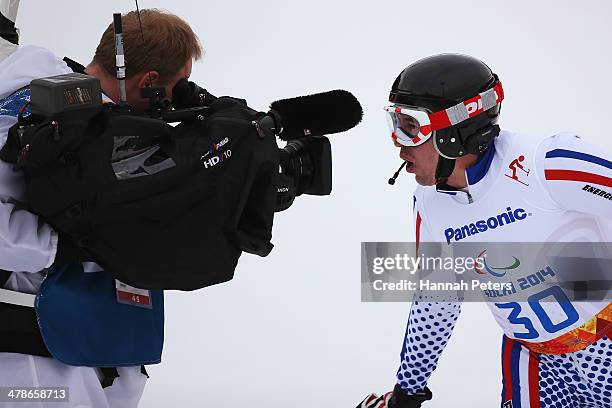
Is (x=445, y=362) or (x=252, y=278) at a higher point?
(x=252, y=278)

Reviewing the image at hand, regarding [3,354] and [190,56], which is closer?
[3,354]

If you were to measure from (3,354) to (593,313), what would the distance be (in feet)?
5.11

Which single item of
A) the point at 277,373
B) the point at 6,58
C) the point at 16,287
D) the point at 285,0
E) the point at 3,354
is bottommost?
the point at 277,373

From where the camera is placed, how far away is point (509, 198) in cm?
261

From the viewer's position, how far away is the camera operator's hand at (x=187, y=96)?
2.20 m

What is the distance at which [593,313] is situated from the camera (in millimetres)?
2588

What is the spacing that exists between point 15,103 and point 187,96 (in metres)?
0.45

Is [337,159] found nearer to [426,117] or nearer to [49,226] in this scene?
[426,117]

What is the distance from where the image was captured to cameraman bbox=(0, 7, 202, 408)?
1.88 m


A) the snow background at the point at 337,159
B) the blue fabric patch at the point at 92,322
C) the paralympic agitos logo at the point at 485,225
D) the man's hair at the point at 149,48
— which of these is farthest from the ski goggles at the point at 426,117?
the snow background at the point at 337,159

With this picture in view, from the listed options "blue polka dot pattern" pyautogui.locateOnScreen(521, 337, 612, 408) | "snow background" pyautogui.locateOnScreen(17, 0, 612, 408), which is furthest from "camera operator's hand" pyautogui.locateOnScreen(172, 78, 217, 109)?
"snow background" pyautogui.locateOnScreen(17, 0, 612, 408)

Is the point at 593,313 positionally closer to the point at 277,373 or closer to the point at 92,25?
the point at 277,373

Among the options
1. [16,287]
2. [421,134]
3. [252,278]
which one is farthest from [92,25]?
[16,287]

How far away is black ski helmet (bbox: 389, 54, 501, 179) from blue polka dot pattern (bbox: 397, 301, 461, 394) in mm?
429
